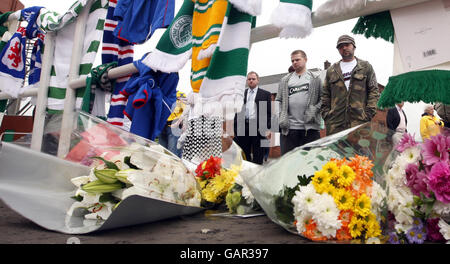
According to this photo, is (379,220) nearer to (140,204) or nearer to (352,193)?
(352,193)

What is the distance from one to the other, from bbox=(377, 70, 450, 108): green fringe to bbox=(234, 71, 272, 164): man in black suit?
219 centimetres

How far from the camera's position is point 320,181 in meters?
0.87

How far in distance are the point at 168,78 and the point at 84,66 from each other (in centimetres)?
89

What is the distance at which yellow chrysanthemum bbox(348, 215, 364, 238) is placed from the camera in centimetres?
82

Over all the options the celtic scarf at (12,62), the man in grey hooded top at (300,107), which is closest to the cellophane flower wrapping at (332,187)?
the man in grey hooded top at (300,107)

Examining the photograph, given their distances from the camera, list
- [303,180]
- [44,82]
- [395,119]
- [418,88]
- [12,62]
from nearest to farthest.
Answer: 1. [303,180]
2. [418,88]
3. [44,82]
4. [12,62]
5. [395,119]

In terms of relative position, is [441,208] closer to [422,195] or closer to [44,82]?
[422,195]

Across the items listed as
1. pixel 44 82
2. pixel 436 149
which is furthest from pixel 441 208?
pixel 44 82

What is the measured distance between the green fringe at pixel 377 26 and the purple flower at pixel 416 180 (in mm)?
571

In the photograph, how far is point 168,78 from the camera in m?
2.03

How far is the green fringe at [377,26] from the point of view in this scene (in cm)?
120

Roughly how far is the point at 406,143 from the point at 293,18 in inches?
24.2

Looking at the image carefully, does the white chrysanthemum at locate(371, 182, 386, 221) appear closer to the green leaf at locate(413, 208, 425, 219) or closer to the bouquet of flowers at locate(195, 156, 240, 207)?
the green leaf at locate(413, 208, 425, 219)

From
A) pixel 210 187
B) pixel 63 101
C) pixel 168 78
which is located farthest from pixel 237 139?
pixel 210 187
